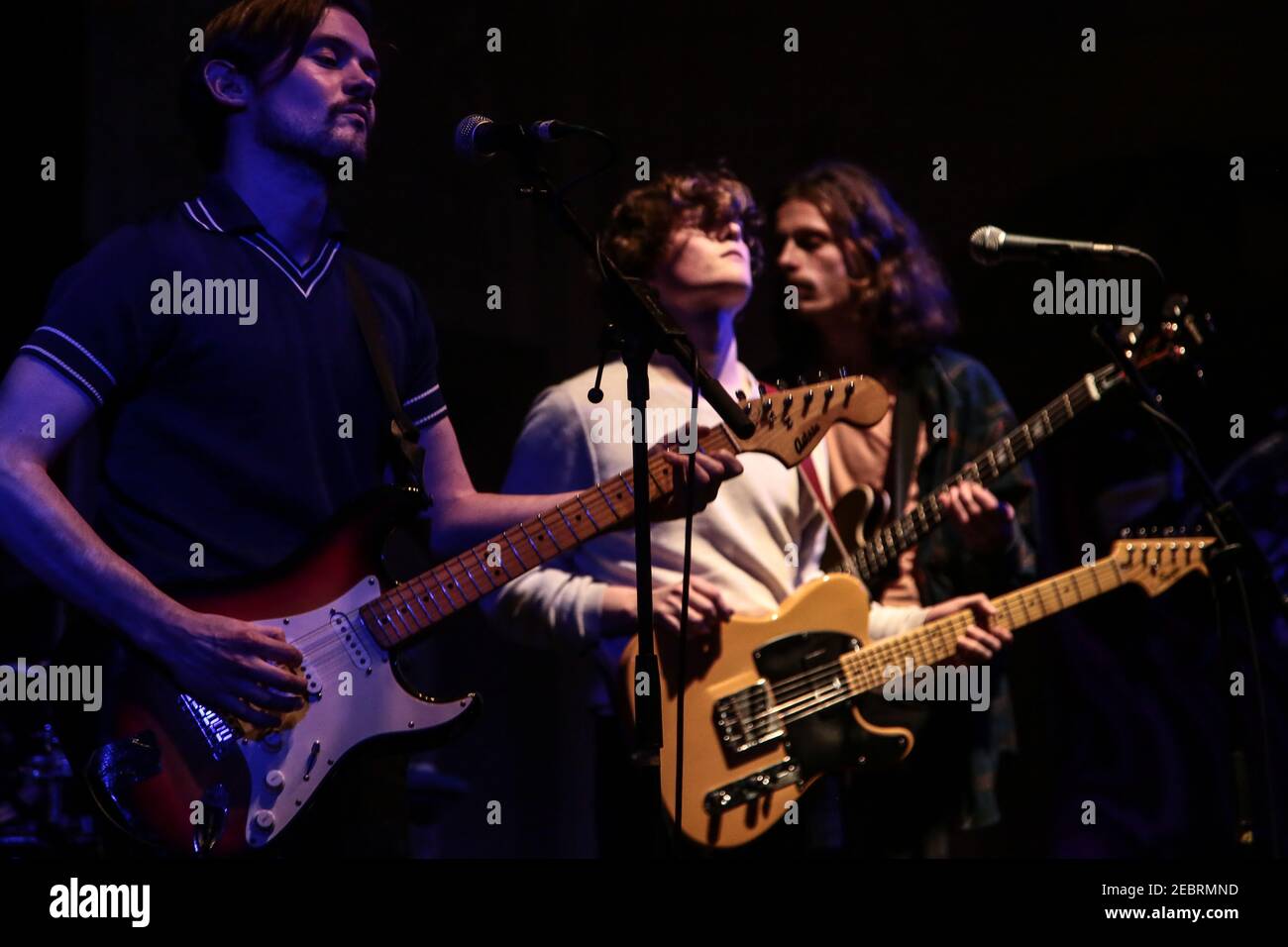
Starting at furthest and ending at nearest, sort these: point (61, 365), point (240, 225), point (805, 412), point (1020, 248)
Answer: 1. point (1020, 248)
2. point (805, 412)
3. point (240, 225)
4. point (61, 365)

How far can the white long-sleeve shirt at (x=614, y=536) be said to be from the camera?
3336 millimetres

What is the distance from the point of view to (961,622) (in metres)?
3.56

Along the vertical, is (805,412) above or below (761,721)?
above

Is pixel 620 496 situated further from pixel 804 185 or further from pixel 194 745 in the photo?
pixel 804 185

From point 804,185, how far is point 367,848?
7.40 feet

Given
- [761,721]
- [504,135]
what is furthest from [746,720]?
[504,135]

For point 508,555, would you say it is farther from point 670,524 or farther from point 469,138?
point 469,138

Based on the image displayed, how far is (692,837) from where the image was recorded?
126 inches

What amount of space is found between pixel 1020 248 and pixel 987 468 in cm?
76

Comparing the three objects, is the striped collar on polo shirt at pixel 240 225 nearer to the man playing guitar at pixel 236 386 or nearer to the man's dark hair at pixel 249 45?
the man playing guitar at pixel 236 386

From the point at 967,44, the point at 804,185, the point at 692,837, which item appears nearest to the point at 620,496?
the point at 692,837

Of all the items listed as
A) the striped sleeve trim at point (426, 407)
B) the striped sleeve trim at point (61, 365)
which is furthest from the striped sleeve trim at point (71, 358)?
the striped sleeve trim at point (426, 407)

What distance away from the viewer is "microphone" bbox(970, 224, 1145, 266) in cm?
306

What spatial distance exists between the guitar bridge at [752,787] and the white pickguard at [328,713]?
A: 0.77 metres
